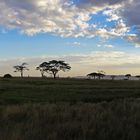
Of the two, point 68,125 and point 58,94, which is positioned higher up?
point 58,94

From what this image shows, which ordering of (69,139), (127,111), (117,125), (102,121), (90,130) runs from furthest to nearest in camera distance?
(127,111)
(102,121)
(117,125)
(90,130)
(69,139)

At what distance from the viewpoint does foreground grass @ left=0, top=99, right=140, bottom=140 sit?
438 inches

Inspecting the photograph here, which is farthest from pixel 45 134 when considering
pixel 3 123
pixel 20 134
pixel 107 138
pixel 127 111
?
pixel 127 111

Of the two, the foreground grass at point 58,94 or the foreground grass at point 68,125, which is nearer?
the foreground grass at point 68,125

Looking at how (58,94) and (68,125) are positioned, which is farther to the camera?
(58,94)

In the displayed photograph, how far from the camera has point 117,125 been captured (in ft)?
43.1

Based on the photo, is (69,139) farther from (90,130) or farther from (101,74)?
(101,74)

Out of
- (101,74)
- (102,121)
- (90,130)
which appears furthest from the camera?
(101,74)

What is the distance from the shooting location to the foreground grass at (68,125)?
11.1 metres

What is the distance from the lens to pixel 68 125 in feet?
42.4

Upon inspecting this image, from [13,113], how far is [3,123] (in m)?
2.88

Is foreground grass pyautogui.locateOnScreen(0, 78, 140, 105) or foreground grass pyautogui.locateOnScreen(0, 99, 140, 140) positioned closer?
foreground grass pyautogui.locateOnScreen(0, 99, 140, 140)

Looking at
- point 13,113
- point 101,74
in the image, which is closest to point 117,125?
point 13,113

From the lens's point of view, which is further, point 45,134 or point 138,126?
point 138,126
